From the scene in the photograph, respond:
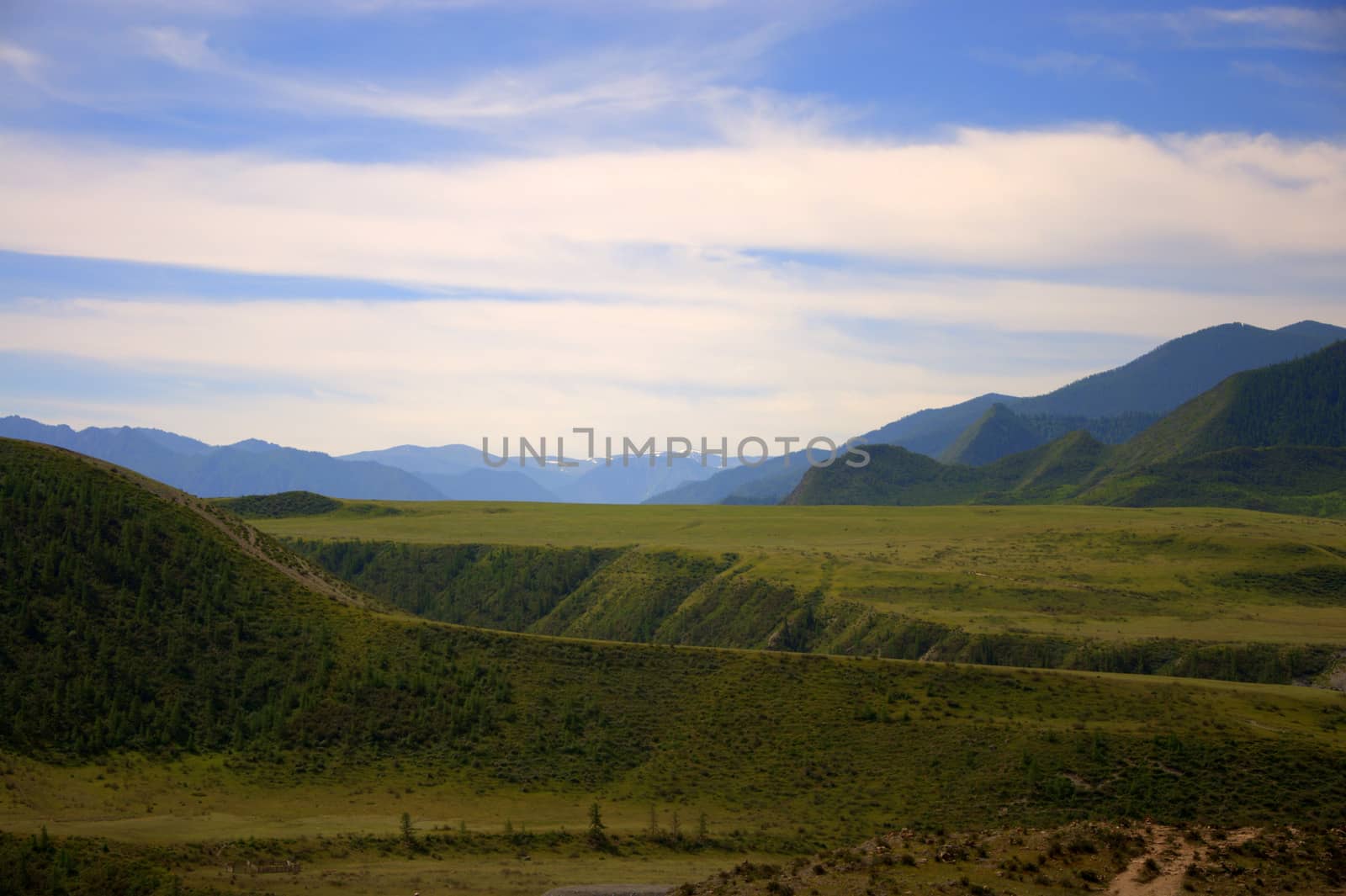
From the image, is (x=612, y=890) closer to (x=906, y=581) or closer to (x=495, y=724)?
(x=495, y=724)

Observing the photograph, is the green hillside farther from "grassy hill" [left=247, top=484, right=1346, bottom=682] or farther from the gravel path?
"grassy hill" [left=247, top=484, right=1346, bottom=682]

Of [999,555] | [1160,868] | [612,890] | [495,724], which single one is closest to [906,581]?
[999,555]

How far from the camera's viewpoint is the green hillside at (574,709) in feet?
152

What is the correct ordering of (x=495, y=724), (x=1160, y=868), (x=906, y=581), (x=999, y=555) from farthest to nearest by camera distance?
(x=999, y=555)
(x=906, y=581)
(x=495, y=724)
(x=1160, y=868)

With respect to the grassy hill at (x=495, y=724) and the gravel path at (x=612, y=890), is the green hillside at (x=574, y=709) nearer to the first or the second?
the grassy hill at (x=495, y=724)

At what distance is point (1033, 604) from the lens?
90.8m

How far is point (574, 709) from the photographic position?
5584 centimetres

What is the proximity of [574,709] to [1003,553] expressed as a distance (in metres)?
70.1

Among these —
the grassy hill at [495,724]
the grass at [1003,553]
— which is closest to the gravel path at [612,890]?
the grassy hill at [495,724]

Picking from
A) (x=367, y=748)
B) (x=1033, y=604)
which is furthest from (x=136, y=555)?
(x=1033, y=604)

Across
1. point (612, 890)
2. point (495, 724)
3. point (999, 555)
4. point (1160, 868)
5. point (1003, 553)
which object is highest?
point (1003, 553)

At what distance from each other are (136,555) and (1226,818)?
54150 millimetres

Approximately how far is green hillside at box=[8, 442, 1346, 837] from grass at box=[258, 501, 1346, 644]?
27.3 metres

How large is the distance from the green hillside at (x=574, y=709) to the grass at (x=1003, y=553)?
2729cm
